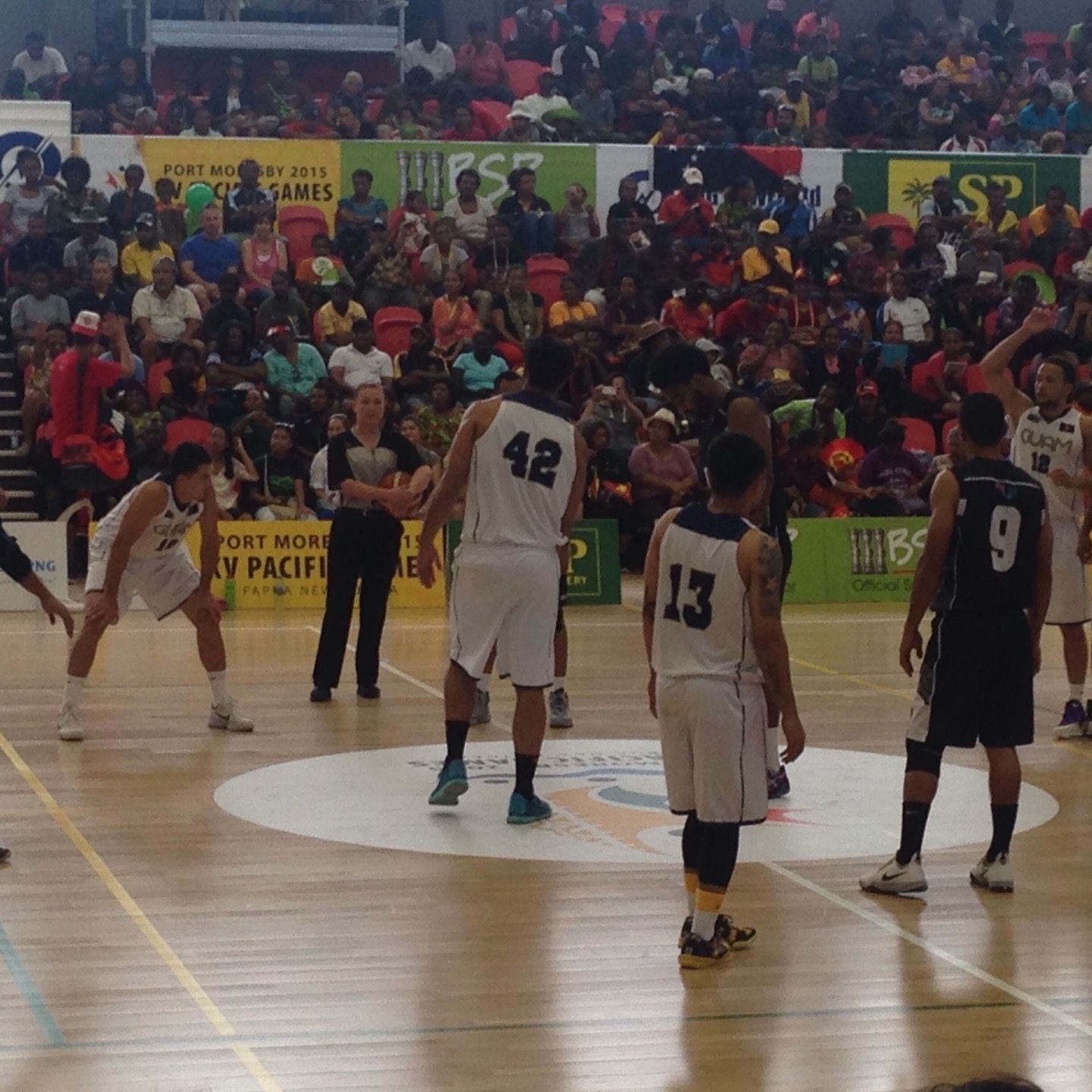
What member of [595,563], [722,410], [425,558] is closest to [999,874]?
[722,410]

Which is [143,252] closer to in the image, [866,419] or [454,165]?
[454,165]

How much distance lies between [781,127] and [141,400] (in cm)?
1144

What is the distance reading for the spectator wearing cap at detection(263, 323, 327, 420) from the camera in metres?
19.3

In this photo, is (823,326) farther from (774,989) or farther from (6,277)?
(774,989)

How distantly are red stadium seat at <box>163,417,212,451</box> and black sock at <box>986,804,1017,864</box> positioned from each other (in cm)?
1197

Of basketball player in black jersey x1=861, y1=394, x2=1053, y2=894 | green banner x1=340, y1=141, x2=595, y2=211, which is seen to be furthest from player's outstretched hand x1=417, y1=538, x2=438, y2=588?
green banner x1=340, y1=141, x2=595, y2=211

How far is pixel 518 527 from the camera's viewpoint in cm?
841

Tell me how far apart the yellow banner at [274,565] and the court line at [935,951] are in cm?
1000

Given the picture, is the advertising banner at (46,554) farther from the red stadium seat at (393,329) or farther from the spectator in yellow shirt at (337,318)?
the red stadium seat at (393,329)

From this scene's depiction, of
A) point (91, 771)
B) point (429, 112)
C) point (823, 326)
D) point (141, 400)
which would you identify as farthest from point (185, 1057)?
point (429, 112)

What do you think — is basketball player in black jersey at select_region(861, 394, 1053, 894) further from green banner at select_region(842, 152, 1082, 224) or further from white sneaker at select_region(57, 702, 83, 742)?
green banner at select_region(842, 152, 1082, 224)

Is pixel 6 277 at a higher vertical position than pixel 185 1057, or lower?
higher

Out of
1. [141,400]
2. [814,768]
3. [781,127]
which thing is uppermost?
[781,127]

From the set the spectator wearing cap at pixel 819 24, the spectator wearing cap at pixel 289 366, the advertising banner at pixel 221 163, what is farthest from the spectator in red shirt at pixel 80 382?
the spectator wearing cap at pixel 819 24
